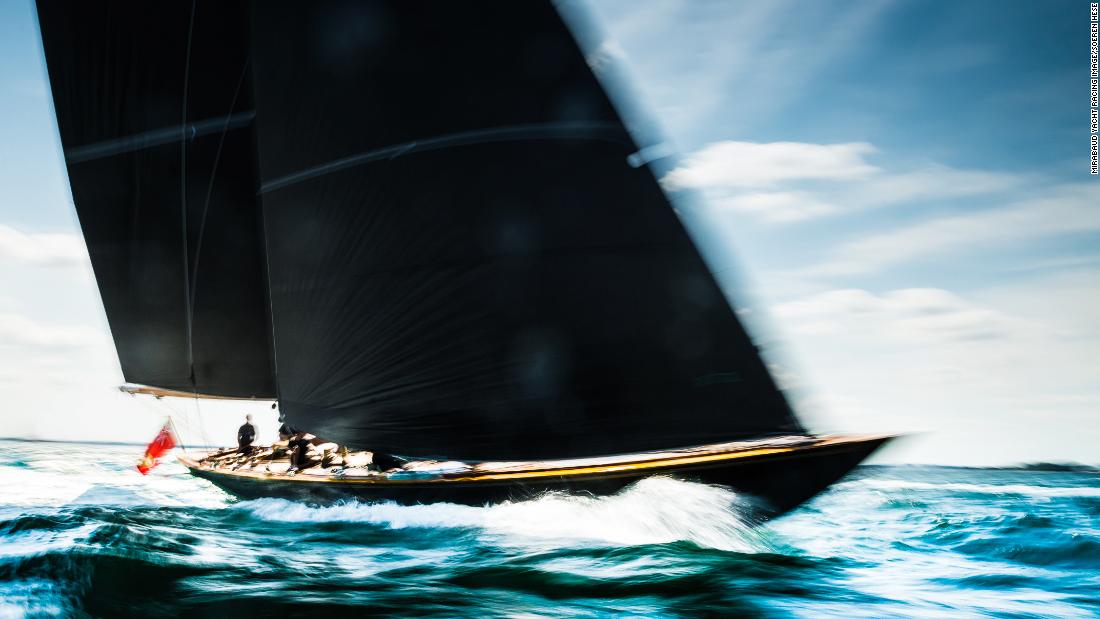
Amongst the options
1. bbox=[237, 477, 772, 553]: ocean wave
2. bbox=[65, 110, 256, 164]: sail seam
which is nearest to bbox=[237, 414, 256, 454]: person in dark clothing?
bbox=[65, 110, 256, 164]: sail seam

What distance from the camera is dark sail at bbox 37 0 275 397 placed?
47.0 feet

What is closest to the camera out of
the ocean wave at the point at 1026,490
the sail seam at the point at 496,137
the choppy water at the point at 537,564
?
the choppy water at the point at 537,564

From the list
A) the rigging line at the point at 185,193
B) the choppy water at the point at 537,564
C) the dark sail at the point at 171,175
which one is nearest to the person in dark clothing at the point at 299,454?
the choppy water at the point at 537,564

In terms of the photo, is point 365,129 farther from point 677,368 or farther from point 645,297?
point 677,368

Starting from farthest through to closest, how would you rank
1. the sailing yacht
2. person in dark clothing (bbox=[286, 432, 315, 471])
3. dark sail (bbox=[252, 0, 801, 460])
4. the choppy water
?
person in dark clothing (bbox=[286, 432, 315, 471]) → dark sail (bbox=[252, 0, 801, 460]) → the sailing yacht → the choppy water

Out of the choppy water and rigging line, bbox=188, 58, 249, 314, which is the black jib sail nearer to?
the choppy water

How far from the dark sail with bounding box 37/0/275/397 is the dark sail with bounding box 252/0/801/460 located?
4.66 meters

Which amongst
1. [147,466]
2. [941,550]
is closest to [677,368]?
[941,550]

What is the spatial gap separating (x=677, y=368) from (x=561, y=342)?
50.3 inches

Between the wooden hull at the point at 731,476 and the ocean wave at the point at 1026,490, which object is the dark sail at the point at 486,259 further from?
the ocean wave at the point at 1026,490

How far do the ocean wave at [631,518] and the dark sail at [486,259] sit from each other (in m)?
0.55

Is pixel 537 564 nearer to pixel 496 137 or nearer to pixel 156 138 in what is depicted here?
pixel 496 137

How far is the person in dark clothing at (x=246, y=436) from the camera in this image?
1545cm

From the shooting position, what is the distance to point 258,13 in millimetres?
10906
